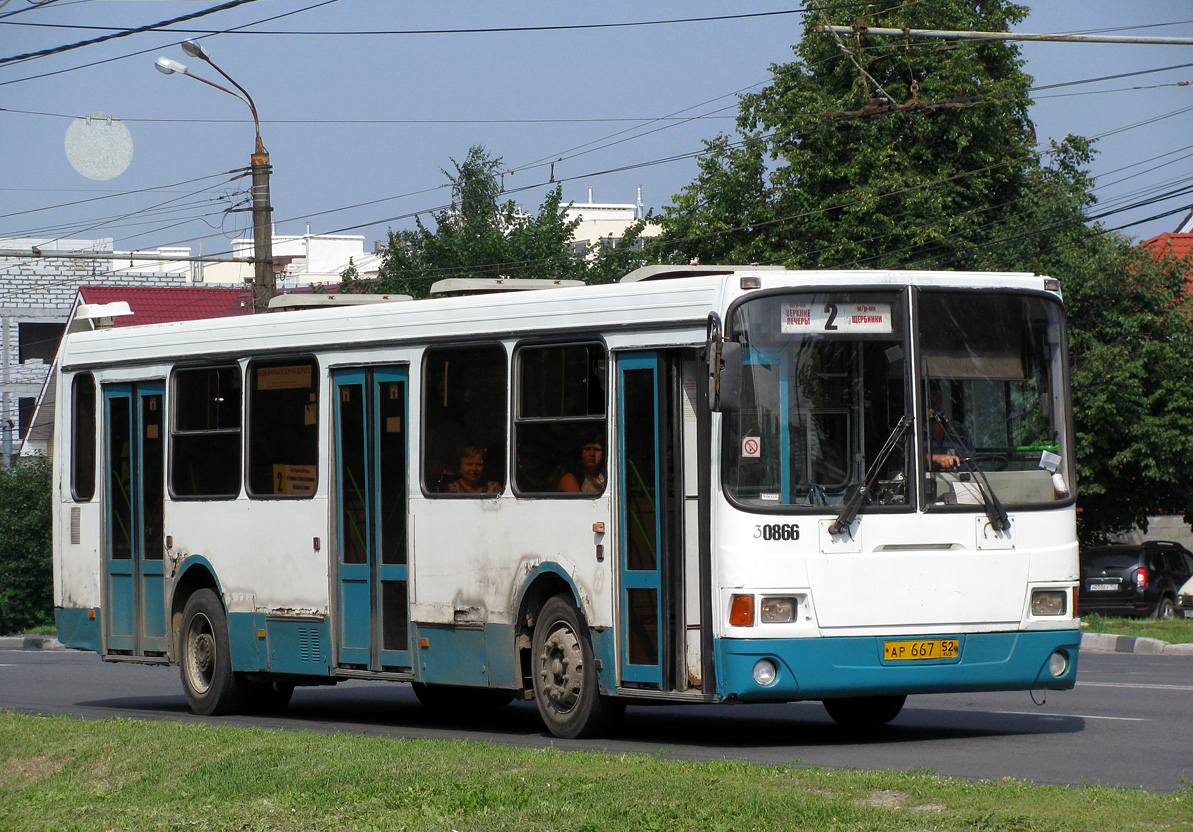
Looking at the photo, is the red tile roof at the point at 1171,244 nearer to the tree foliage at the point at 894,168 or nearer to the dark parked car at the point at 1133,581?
the tree foliage at the point at 894,168

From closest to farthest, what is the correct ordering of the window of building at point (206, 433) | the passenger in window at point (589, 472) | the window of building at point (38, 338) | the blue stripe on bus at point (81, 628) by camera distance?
1. the passenger in window at point (589, 472)
2. the window of building at point (206, 433)
3. the blue stripe on bus at point (81, 628)
4. the window of building at point (38, 338)

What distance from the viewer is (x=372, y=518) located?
42.1 feet

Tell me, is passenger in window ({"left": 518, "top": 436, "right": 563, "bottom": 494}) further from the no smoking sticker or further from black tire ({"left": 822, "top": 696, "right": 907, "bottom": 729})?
black tire ({"left": 822, "top": 696, "right": 907, "bottom": 729})

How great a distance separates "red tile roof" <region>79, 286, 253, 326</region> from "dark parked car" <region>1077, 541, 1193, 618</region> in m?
29.4

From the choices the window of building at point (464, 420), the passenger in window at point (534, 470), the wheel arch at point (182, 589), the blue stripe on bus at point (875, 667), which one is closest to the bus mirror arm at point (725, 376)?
the blue stripe on bus at point (875, 667)

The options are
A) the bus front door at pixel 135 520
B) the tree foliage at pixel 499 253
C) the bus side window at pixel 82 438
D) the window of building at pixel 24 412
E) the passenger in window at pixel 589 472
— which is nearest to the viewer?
the passenger in window at pixel 589 472

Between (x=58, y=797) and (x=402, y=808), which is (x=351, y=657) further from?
(x=402, y=808)

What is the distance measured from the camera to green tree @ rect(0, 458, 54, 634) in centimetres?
3347

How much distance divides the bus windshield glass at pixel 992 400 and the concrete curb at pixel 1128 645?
12538 millimetres

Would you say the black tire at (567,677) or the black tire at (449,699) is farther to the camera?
the black tire at (449,699)

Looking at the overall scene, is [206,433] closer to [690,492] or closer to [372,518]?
[372,518]

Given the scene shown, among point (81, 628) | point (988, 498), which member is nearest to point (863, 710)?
point (988, 498)

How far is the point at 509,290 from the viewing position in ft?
41.8

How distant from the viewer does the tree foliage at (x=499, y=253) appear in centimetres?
4478
